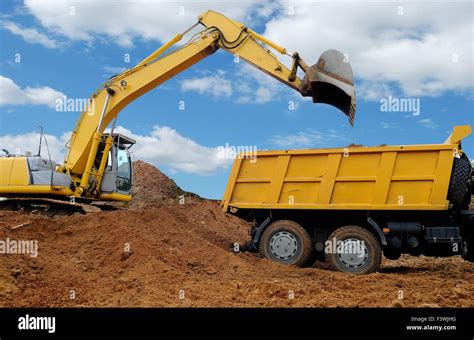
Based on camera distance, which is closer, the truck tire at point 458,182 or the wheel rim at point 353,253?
the truck tire at point 458,182

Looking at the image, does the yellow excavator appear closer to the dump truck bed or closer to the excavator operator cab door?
the excavator operator cab door

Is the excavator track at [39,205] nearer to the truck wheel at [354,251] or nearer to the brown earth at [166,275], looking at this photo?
the brown earth at [166,275]

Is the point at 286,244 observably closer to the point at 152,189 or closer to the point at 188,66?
the point at 188,66

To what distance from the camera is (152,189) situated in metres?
22.1

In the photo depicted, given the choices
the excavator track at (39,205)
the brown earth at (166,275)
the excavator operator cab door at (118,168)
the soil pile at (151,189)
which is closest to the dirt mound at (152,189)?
the soil pile at (151,189)

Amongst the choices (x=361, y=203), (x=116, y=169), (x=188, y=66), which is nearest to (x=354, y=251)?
(x=361, y=203)

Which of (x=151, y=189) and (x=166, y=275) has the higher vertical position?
(x=151, y=189)

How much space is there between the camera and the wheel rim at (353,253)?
911 cm

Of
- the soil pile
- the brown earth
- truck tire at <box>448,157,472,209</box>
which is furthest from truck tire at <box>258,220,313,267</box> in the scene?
the soil pile

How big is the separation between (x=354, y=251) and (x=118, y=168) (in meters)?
7.63

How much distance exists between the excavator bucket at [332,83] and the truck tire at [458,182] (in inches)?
88.5
